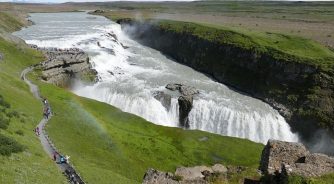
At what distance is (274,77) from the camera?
87.1 meters

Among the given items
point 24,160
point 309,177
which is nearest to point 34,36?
point 24,160

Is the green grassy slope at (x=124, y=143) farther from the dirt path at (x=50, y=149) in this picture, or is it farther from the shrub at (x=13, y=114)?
the shrub at (x=13, y=114)

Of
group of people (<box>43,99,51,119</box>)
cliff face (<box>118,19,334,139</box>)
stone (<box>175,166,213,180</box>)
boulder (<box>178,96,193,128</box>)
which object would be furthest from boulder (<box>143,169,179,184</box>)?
cliff face (<box>118,19,334,139</box>)

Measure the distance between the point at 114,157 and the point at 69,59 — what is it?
40558 mm

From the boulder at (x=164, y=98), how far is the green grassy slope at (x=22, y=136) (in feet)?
68.0

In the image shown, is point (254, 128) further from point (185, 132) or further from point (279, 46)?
point (279, 46)

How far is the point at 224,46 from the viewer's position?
104m

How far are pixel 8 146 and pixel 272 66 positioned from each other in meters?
64.5

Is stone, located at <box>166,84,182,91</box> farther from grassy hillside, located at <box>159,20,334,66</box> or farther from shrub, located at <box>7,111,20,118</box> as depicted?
shrub, located at <box>7,111,20,118</box>

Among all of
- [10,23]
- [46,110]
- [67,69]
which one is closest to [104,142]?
[46,110]

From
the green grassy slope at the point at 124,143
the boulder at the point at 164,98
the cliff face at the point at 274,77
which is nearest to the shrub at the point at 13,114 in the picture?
the green grassy slope at the point at 124,143

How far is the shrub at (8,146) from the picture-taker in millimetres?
33688

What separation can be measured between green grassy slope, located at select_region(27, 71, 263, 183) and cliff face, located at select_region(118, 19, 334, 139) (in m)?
18.4

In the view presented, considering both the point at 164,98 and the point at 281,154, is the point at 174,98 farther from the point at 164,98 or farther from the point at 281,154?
the point at 281,154
